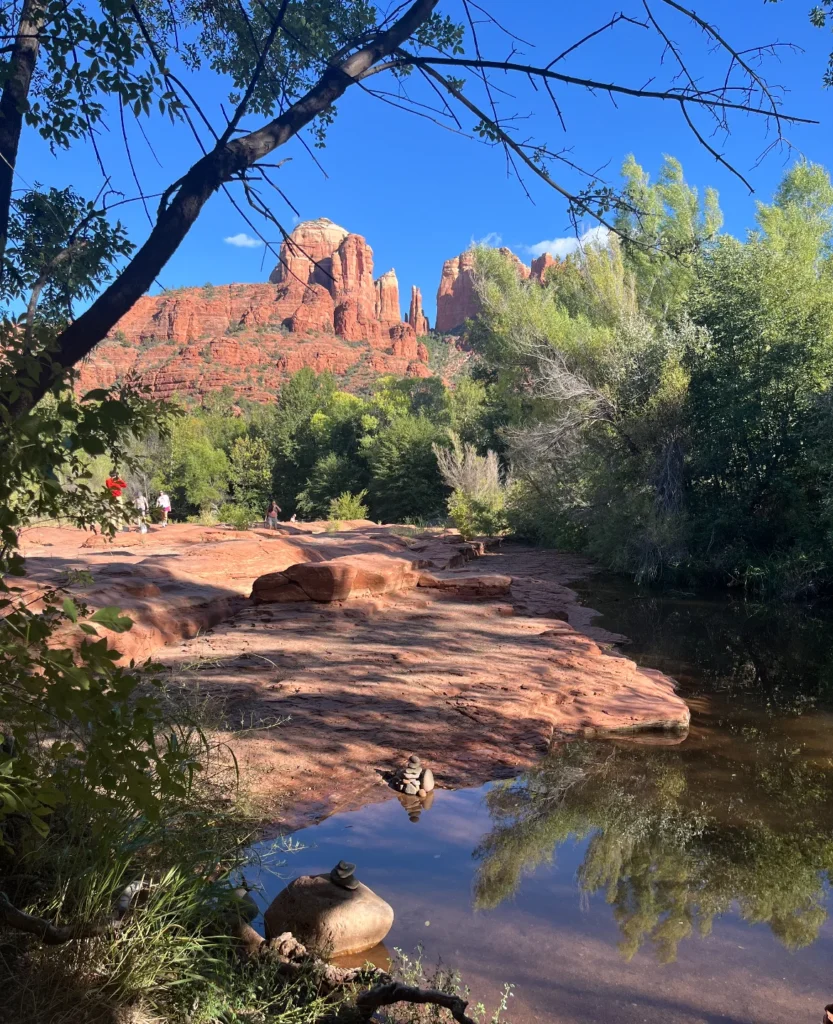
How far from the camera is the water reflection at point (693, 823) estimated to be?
432cm

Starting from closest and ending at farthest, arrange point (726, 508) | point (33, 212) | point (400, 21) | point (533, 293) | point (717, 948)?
point (400, 21) < point (717, 948) < point (33, 212) < point (726, 508) < point (533, 293)

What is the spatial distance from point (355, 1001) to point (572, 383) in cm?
1942

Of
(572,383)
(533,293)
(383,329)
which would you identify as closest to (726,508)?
(572,383)

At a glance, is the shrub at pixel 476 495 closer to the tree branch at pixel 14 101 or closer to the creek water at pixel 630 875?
the creek water at pixel 630 875

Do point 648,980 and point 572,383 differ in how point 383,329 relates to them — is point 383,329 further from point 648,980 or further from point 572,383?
point 648,980

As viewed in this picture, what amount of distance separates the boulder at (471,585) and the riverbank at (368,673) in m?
0.03

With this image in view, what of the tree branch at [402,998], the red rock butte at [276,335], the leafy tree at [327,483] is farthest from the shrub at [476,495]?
the red rock butte at [276,335]

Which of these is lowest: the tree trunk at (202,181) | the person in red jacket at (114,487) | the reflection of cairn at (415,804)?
the reflection of cairn at (415,804)

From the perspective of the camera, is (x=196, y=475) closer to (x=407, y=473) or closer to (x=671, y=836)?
(x=407, y=473)

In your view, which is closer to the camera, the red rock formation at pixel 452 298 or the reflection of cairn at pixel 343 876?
the reflection of cairn at pixel 343 876

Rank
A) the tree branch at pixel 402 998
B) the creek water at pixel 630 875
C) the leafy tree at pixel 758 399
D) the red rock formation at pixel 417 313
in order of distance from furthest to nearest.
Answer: the red rock formation at pixel 417 313, the leafy tree at pixel 758 399, the creek water at pixel 630 875, the tree branch at pixel 402 998

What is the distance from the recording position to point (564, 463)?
74.4 feet

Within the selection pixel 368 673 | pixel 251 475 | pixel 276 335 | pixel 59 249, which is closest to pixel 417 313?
pixel 276 335

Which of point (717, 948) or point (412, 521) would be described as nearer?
point (717, 948)
